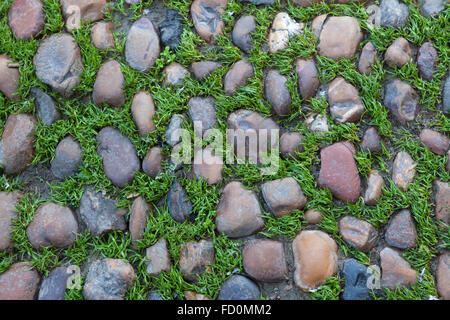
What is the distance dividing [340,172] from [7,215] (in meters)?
1.73

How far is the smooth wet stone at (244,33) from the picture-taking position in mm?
2455

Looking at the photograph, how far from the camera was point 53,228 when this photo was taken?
7.51 ft

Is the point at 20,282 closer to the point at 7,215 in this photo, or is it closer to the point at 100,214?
the point at 7,215

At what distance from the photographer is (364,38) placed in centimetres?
242

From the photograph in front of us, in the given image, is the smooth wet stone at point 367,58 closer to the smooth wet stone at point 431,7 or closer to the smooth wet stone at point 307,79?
the smooth wet stone at point 307,79

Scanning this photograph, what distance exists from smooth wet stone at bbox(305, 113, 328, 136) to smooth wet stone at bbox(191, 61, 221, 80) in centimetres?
58

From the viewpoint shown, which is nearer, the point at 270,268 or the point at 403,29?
the point at 270,268

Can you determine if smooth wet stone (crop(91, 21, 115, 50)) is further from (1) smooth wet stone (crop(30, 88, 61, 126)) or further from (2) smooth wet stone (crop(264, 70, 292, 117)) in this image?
(2) smooth wet stone (crop(264, 70, 292, 117))

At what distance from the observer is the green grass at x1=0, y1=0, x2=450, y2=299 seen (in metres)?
2.17

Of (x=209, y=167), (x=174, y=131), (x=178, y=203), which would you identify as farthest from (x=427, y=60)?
(x=178, y=203)

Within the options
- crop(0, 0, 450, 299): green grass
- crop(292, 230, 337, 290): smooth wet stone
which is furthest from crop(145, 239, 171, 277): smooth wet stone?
crop(292, 230, 337, 290): smooth wet stone
